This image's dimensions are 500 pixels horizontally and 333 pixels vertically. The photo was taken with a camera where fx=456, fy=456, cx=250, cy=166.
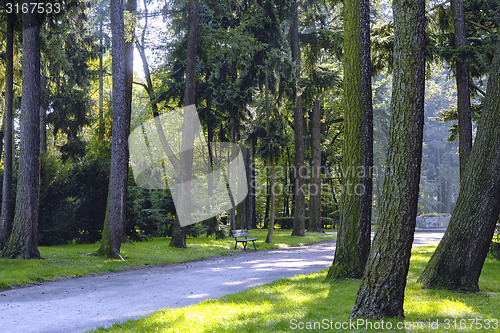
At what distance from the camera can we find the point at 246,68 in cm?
2364

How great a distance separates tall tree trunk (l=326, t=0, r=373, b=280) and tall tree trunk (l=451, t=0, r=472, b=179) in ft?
19.1

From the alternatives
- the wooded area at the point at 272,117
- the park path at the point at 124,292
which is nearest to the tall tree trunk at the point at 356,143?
the wooded area at the point at 272,117

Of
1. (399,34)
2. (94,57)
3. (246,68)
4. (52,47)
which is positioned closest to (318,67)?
(246,68)

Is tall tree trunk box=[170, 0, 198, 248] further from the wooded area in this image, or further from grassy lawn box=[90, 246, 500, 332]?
grassy lawn box=[90, 246, 500, 332]

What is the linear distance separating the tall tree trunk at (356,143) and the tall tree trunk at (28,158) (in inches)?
351

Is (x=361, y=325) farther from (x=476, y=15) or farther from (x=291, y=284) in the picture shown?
(x=476, y=15)

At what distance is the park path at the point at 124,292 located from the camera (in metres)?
6.77

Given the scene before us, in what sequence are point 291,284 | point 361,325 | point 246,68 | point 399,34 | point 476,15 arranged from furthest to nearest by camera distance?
point 246,68 < point 476,15 < point 291,284 < point 399,34 < point 361,325

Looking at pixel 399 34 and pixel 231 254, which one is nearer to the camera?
pixel 399 34

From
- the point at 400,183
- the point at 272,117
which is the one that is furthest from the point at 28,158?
the point at 272,117

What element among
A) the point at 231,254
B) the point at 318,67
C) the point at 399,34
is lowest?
the point at 231,254

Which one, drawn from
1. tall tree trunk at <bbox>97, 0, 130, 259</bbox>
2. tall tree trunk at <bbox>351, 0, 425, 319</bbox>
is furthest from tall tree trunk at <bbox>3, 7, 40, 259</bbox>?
tall tree trunk at <bbox>351, 0, 425, 319</bbox>

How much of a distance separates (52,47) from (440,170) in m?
Result: 65.0

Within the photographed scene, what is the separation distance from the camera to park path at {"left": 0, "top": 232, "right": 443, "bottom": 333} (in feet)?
22.2
